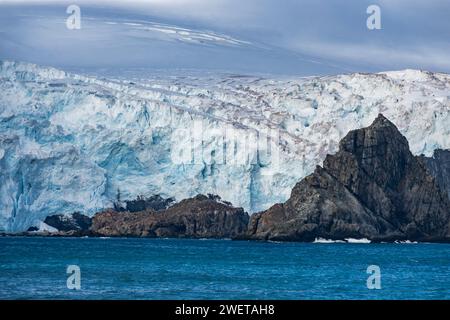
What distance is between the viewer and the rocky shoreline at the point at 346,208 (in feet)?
278

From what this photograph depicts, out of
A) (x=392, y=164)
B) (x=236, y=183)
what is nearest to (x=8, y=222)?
(x=236, y=183)

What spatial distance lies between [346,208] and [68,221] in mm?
19089

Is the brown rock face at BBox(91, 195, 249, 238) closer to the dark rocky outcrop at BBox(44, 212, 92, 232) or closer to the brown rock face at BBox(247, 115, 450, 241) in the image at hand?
the dark rocky outcrop at BBox(44, 212, 92, 232)

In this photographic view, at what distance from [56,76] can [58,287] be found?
52268 millimetres

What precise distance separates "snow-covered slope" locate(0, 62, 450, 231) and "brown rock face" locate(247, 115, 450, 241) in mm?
2285

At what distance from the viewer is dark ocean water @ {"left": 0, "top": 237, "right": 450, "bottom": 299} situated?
43.4 m

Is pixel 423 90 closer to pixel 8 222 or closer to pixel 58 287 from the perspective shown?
pixel 8 222

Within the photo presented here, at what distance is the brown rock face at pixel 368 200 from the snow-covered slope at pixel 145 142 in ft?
7.50

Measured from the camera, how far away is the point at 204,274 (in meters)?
52.1

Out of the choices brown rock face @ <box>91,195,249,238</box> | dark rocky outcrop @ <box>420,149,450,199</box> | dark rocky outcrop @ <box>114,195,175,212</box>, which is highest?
dark rocky outcrop @ <box>420,149,450,199</box>

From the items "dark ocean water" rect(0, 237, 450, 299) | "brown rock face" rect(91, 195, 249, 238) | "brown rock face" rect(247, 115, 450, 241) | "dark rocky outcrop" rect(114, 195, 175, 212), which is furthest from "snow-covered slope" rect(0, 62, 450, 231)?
"dark ocean water" rect(0, 237, 450, 299)

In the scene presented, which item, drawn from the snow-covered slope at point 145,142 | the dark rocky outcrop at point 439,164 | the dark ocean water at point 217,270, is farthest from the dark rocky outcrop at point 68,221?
the dark rocky outcrop at point 439,164

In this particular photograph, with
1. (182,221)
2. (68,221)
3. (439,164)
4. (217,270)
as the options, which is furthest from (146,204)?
(217,270)

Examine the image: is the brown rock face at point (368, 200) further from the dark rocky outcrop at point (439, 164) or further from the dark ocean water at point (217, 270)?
the dark rocky outcrop at point (439, 164)
